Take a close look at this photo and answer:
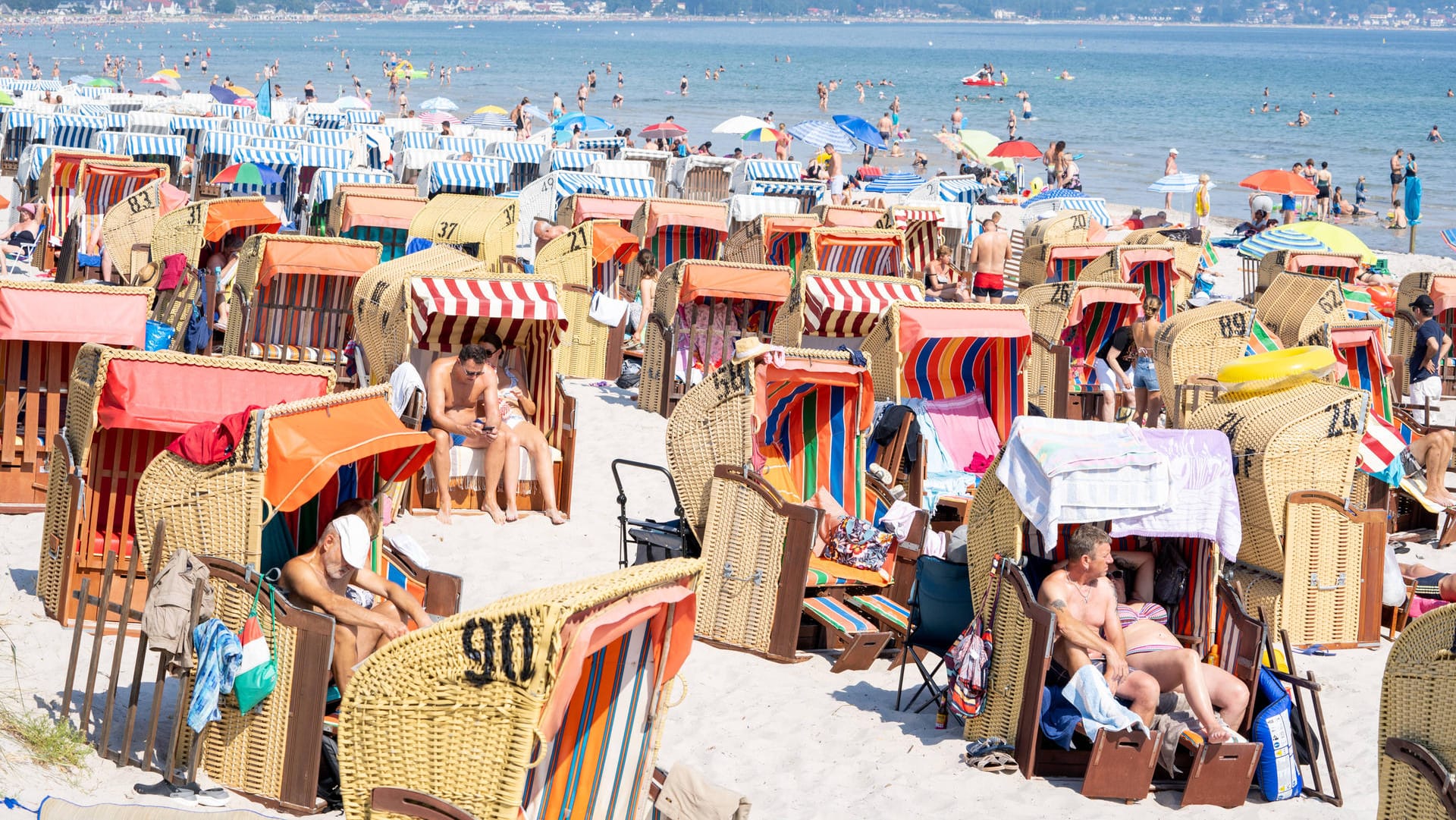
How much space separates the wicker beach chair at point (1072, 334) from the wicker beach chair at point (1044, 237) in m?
3.32

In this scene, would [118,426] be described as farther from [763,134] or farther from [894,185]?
[763,134]

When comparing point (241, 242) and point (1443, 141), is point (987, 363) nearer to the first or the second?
point (241, 242)

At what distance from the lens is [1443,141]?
→ 53.5m

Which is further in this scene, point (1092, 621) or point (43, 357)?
point (43, 357)

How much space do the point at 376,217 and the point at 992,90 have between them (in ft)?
225

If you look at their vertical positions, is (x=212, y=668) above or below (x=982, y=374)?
below

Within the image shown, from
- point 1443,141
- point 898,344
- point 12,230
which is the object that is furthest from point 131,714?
point 1443,141

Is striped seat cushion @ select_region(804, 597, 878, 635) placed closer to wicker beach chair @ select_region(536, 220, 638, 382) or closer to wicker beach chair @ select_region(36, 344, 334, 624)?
wicker beach chair @ select_region(36, 344, 334, 624)

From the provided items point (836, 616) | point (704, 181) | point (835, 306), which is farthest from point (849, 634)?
point (704, 181)

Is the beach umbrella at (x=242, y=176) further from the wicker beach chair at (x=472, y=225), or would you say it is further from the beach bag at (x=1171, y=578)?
the beach bag at (x=1171, y=578)

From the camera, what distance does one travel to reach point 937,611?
637cm

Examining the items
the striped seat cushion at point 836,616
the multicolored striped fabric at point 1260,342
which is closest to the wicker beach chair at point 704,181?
the multicolored striped fabric at point 1260,342

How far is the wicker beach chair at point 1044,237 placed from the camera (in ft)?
49.6

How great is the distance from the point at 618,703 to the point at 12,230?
1445 centimetres
